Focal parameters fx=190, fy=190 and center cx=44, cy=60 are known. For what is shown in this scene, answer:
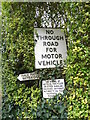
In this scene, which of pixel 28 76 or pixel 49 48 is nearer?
pixel 49 48

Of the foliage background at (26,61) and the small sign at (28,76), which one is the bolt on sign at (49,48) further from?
the small sign at (28,76)

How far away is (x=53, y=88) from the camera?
2148 mm

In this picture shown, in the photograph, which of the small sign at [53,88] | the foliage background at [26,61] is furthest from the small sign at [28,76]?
the small sign at [53,88]

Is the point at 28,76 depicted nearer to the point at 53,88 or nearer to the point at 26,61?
the point at 26,61

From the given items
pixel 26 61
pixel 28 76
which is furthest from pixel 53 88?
pixel 26 61

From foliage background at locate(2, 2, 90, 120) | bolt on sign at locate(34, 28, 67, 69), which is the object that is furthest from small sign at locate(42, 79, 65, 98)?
bolt on sign at locate(34, 28, 67, 69)

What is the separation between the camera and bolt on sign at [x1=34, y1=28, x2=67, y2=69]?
2160 mm

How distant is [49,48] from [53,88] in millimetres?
457

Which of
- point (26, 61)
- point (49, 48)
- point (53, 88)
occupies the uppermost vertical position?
point (49, 48)

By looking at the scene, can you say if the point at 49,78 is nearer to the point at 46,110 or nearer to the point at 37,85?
the point at 37,85

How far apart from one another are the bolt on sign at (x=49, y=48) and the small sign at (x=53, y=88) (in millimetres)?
196

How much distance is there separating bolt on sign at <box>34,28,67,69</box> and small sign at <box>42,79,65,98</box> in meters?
0.20

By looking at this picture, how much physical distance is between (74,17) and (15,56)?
105 centimetres

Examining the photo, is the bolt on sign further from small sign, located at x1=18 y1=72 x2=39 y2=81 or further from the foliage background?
small sign, located at x1=18 y1=72 x2=39 y2=81
